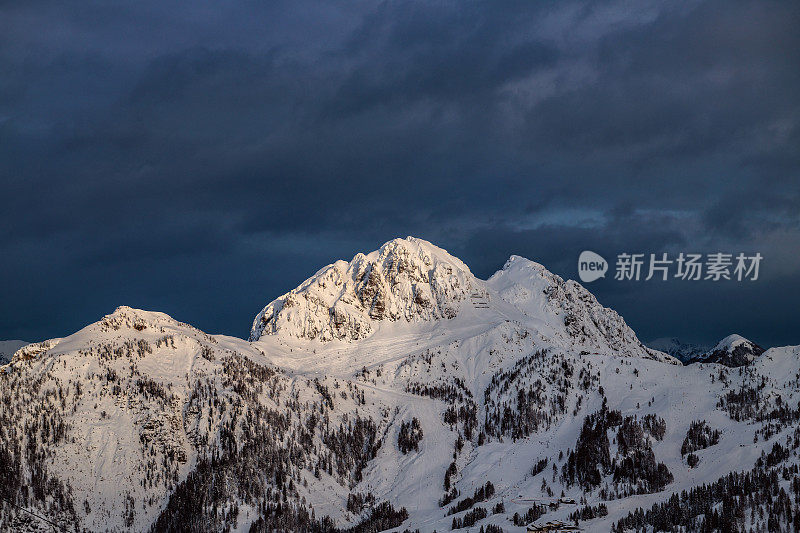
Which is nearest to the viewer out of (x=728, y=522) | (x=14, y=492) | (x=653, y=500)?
(x=728, y=522)

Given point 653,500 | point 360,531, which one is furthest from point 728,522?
point 360,531

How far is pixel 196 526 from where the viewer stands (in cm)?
19638

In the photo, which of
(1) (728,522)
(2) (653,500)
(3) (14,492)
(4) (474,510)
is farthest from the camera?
(3) (14,492)

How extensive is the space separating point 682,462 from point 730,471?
21381 millimetres

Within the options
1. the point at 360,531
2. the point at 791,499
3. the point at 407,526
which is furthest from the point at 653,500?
the point at 360,531

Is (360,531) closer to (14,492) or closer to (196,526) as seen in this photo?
(196,526)

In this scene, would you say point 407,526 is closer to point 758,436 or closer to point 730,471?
point 730,471

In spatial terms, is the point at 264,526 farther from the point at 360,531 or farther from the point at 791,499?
the point at 791,499

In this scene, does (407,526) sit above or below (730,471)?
below

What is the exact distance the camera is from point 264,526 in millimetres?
197000

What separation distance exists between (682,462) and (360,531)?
83951 millimetres

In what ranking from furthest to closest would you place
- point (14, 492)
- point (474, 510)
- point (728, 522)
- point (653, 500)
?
point (14, 492) → point (474, 510) → point (653, 500) → point (728, 522)

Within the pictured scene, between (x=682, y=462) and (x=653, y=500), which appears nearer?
(x=653, y=500)

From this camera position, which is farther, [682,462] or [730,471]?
[682,462]
